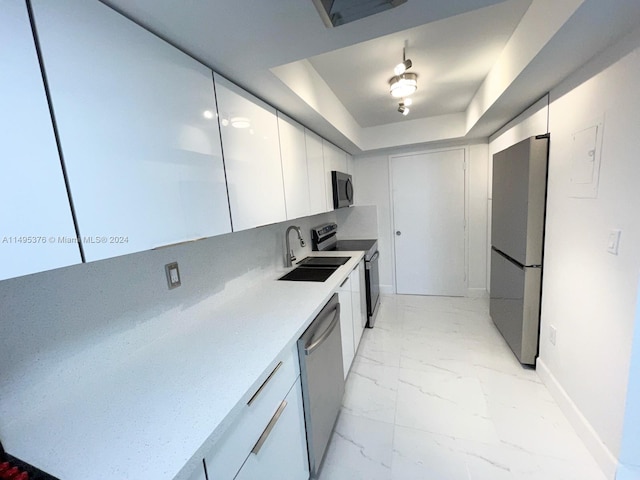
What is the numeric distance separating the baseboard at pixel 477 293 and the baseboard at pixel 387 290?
1.00 metres

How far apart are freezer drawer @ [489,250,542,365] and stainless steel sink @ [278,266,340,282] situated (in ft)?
4.75

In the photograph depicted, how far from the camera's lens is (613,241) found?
1283 millimetres

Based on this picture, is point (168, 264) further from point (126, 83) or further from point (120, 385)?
point (126, 83)

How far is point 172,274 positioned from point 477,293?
3771mm

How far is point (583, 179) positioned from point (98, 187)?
2208mm

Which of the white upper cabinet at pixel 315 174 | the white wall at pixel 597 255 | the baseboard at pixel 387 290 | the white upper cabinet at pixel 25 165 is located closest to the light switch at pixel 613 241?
the white wall at pixel 597 255

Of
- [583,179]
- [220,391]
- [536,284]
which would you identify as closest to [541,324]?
[536,284]

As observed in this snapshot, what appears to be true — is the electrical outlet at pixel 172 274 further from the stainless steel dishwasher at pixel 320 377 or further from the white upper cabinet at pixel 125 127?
the stainless steel dishwasher at pixel 320 377

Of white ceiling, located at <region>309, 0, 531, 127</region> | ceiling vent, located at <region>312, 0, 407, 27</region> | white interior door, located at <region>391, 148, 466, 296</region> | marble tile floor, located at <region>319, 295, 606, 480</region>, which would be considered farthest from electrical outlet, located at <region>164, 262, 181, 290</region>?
white interior door, located at <region>391, 148, 466, 296</region>

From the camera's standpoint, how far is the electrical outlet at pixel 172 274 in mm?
1237

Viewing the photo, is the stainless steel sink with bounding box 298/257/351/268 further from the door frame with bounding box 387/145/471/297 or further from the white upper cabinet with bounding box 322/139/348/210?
the door frame with bounding box 387/145/471/297

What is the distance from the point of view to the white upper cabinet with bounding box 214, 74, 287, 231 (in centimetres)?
123

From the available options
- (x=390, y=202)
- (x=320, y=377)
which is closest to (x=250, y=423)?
(x=320, y=377)

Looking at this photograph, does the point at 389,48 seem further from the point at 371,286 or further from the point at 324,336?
the point at 371,286
